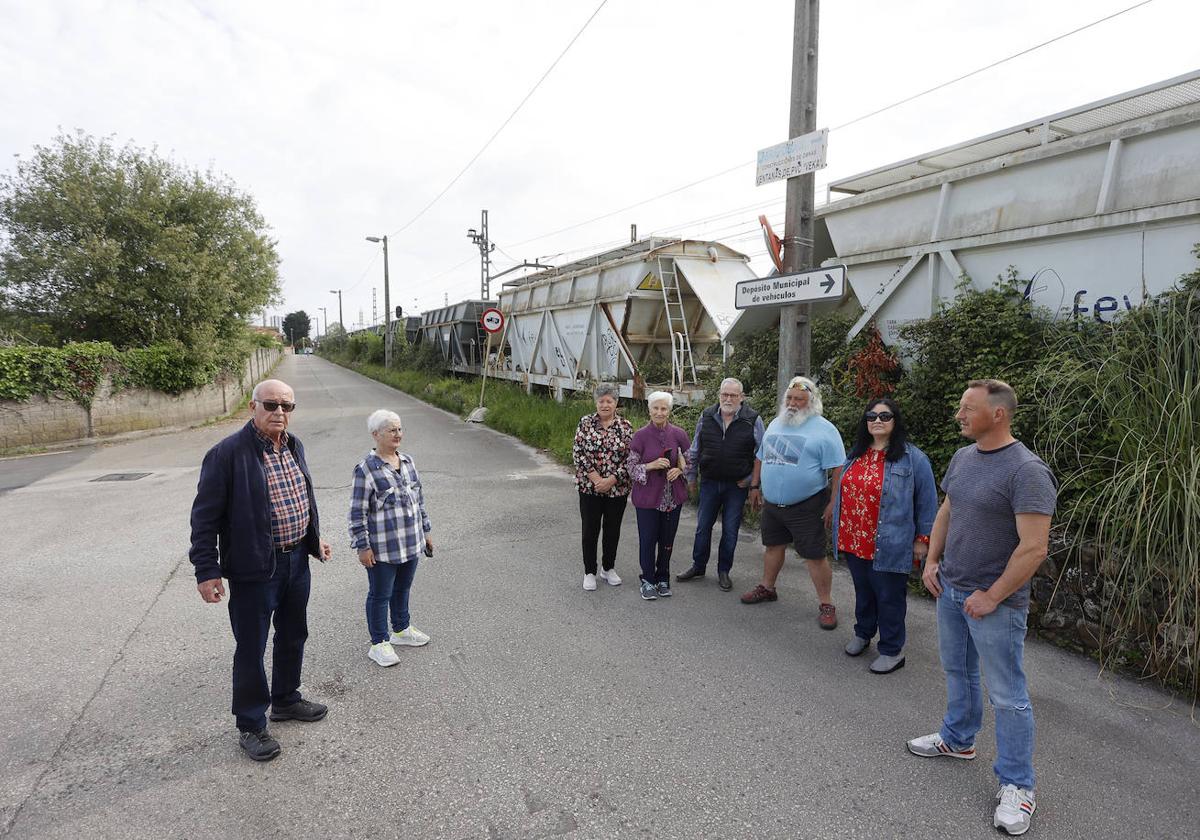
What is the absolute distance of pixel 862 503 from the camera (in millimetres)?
3574

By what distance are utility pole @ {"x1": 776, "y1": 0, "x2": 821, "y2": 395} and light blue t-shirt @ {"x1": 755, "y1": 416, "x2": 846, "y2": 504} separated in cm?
184

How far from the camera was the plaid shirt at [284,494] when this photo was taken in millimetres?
2898

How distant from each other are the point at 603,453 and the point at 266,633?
2448mm

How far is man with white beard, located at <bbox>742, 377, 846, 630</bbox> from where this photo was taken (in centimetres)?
405

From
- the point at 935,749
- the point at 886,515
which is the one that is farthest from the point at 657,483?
the point at 935,749

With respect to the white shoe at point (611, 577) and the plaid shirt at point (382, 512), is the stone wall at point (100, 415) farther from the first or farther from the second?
the white shoe at point (611, 577)

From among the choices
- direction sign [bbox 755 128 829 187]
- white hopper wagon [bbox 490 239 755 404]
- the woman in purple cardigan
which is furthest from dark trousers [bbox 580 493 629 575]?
white hopper wagon [bbox 490 239 755 404]

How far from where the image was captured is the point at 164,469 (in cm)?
962

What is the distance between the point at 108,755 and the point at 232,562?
3.57 feet

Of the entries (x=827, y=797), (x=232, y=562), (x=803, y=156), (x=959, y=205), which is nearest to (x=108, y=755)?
(x=232, y=562)

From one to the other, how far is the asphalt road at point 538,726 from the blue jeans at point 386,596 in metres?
0.21

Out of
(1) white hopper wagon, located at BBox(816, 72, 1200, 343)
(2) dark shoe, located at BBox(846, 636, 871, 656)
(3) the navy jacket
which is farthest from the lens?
(1) white hopper wagon, located at BBox(816, 72, 1200, 343)

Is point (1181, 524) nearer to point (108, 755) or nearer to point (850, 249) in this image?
point (850, 249)

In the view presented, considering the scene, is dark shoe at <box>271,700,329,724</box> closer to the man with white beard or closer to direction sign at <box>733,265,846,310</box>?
the man with white beard
